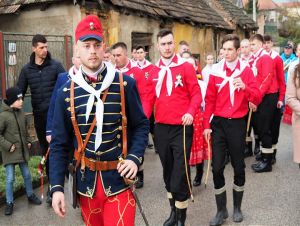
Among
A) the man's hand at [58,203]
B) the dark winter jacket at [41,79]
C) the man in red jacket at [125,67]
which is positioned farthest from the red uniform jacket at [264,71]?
the man's hand at [58,203]

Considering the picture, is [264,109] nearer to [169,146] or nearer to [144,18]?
[169,146]

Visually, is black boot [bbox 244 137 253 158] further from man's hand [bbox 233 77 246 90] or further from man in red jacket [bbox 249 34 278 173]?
man's hand [bbox 233 77 246 90]

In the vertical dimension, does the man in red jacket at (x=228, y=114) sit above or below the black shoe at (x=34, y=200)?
above

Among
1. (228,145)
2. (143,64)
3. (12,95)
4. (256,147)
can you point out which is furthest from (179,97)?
(256,147)

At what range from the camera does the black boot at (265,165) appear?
7.44m

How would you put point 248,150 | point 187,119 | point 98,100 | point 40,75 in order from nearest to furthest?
point 98,100, point 187,119, point 40,75, point 248,150

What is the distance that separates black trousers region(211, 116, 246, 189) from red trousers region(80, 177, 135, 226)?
2.07m

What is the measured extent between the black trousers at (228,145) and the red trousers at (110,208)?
2074 millimetres

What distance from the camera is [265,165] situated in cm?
752

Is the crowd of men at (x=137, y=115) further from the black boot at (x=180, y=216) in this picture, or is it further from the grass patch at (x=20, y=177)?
the grass patch at (x=20, y=177)

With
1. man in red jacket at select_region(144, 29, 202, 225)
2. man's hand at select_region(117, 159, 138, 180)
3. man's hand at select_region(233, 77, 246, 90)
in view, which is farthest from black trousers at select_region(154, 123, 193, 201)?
man's hand at select_region(117, 159, 138, 180)

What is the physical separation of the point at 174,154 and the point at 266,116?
3.01m

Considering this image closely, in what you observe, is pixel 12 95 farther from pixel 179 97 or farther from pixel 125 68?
pixel 179 97

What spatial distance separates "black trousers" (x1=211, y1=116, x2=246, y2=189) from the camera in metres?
5.00
